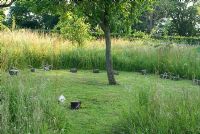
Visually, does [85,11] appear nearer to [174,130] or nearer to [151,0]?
[151,0]

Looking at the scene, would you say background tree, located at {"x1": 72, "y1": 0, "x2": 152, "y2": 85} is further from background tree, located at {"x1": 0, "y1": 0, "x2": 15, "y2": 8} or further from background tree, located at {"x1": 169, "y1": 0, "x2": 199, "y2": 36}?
background tree, located at {"x1": 169, "y1": 0, "x2": 199, "y2": 36}

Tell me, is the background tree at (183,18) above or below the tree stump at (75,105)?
above

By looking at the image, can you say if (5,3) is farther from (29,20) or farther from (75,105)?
(29,20)

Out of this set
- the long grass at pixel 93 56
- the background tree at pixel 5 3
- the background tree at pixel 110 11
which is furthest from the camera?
the long grass at pixel 93 56

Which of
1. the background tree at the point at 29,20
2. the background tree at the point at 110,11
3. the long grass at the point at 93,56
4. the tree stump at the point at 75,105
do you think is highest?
the background tree at the point at 29,20

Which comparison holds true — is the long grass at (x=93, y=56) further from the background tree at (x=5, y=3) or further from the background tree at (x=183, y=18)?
the background tree at (x=183, y=18)

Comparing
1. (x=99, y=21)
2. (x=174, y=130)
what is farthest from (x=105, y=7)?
(x=174, y=130)

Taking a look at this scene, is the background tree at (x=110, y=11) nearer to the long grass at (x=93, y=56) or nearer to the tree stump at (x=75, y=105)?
the tree stump at (x=75, y=105)

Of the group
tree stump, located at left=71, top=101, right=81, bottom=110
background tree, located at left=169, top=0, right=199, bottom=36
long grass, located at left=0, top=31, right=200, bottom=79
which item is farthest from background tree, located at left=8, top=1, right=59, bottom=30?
tree stump, located at left=71, top=101, right=81, bottom=110

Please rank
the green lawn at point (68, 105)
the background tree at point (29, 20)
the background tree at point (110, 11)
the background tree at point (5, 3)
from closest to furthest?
1. the green lawn at point (68, 105)
2. the background tree at point (5, 3)
3. the background tree at point (110, 11)
4. the background tree at point (29, 20)

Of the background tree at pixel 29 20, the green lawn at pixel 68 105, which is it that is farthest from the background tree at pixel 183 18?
the green lawn at pixel 68 105

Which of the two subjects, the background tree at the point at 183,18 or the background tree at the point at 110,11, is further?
the background tree at the point at 183,18

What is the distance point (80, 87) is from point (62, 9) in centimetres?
183

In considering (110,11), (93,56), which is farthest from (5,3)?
(93,56)
